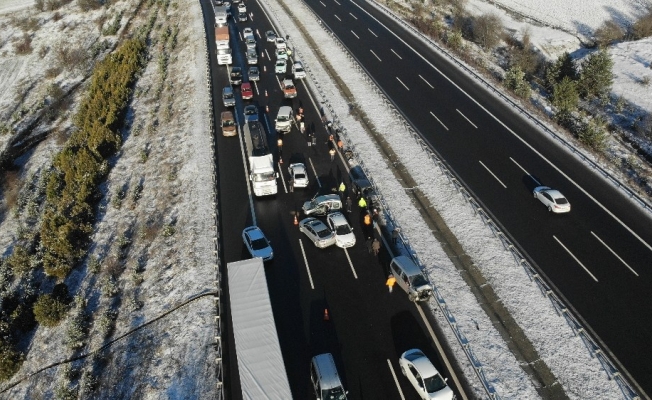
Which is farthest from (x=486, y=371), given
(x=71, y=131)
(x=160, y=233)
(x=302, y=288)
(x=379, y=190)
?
(x=71, y=131)

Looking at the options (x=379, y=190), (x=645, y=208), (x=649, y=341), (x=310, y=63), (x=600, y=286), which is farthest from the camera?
(x=310, y=63)

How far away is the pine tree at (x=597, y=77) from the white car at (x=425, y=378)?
49054 mm

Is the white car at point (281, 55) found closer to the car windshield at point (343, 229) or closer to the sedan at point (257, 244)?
the sedan at point (257, 244)

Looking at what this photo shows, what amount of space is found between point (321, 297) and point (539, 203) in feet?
67.6

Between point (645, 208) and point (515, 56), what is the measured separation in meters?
41.1

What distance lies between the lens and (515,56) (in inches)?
2813

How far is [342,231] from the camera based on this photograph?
34.1 meters

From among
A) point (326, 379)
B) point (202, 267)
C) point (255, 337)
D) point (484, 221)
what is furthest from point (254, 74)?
point (326, 379)

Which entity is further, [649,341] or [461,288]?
[461,288]

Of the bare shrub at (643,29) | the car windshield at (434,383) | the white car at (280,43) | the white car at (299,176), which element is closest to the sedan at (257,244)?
the white car at (299,176)

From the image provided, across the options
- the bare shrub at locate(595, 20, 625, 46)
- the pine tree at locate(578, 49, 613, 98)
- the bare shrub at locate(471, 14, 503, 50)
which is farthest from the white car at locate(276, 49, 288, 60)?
the bare shrub at locate(595, 20, 625, 46)

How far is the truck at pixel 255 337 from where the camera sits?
73.2 ft

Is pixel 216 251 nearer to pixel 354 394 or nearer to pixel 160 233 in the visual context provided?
pixel 160 233

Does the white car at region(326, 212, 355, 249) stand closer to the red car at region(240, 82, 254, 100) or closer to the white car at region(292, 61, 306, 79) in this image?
the red car at region(240, 82, 254, 100)
